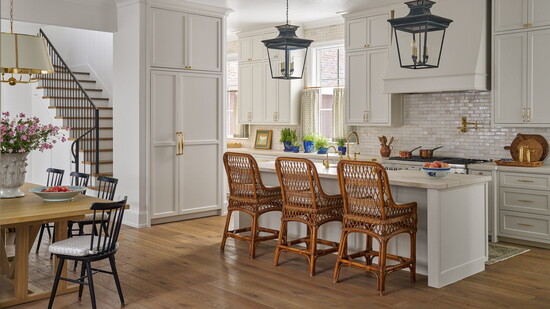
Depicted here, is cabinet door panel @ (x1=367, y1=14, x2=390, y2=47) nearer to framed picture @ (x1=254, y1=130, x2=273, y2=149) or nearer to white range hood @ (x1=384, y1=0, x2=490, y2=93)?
white range hood @ (x1=384, y1=0, x2=490, y2=93)

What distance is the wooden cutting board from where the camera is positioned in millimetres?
5875

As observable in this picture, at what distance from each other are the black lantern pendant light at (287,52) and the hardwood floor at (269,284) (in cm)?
176

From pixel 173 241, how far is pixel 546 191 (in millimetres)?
3962

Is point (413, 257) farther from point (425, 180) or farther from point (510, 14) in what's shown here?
point (510, 14)

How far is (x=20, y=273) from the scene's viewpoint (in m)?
3.74

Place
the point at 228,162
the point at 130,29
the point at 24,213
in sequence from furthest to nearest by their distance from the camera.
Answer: the point at 130,29, the point at 228,162, the point at 24,213

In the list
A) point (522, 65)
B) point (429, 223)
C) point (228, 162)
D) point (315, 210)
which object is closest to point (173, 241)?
point (228, 162)

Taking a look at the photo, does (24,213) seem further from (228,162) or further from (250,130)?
(250,130)

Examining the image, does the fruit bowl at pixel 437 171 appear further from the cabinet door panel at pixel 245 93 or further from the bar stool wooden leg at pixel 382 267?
the cabinet door panel at pixel 245 93

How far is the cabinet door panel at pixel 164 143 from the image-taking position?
669 centimetres

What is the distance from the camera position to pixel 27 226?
3.72 m

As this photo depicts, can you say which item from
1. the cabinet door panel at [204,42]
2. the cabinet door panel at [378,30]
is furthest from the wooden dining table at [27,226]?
the cabinet door panel at [378,30]

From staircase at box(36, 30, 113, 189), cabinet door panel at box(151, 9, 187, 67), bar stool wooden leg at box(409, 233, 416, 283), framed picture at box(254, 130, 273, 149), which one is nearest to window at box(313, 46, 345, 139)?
framed picture at box(254, 130, 273, 149)

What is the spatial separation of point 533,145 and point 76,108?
6.86 m
